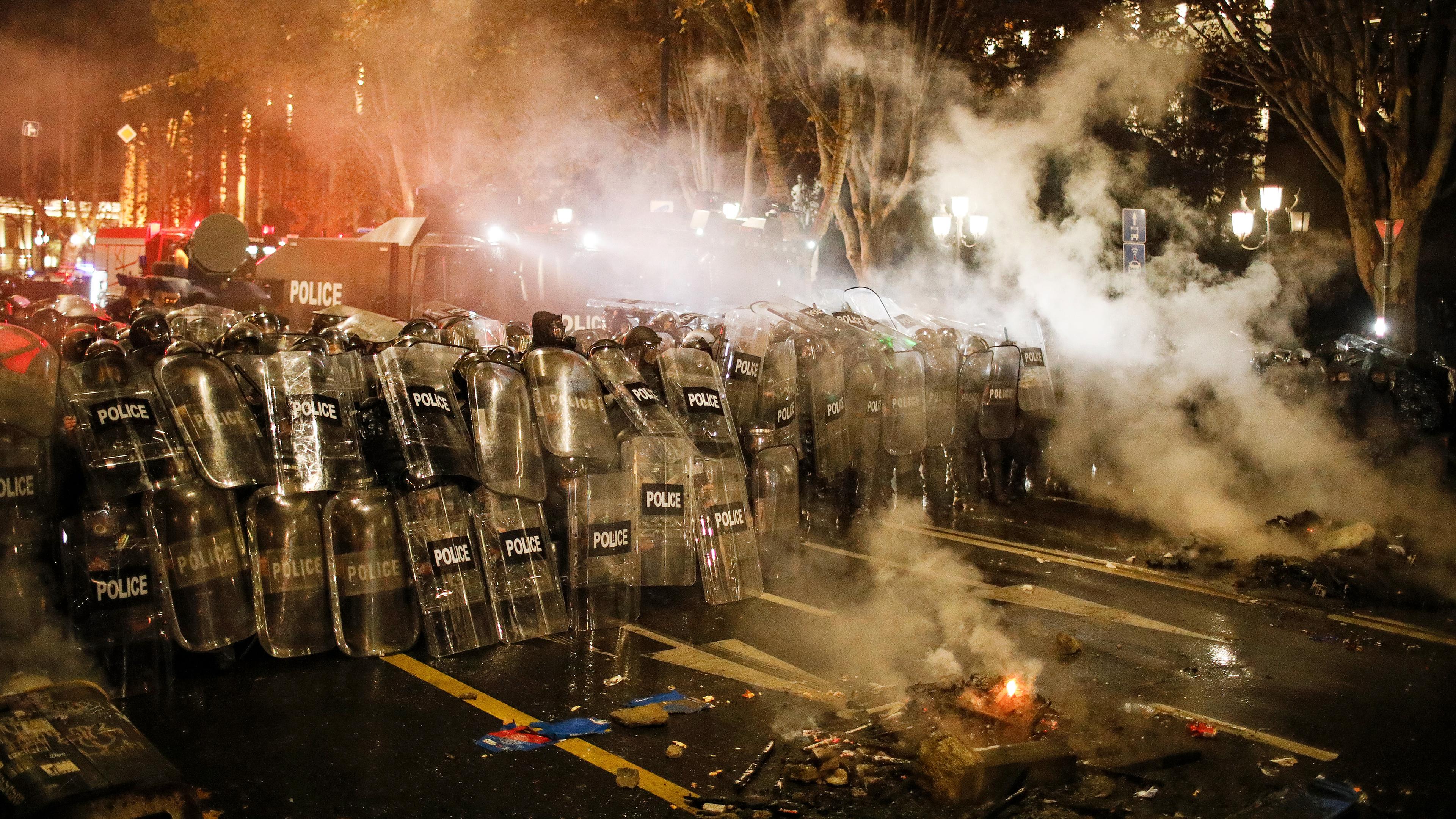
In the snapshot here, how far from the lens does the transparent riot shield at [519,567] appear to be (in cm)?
539

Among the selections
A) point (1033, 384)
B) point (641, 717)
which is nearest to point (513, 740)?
point (641, 717)

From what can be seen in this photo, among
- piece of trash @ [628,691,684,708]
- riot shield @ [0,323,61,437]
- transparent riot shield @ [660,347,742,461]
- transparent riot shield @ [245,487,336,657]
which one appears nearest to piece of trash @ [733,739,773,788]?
piece of trash @ [628,691,684,708]

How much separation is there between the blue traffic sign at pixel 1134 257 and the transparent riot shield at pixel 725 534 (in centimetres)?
745

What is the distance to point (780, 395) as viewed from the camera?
7379 mm

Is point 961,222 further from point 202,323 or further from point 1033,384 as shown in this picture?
point 202,323

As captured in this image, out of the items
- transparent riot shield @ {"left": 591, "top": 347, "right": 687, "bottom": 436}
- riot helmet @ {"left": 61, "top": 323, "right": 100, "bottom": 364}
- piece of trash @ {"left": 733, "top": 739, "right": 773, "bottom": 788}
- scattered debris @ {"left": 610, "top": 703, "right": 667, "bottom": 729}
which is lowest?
piece of trash @ {"left": 733, "top": 739, "right": 773, "bottom": 788}

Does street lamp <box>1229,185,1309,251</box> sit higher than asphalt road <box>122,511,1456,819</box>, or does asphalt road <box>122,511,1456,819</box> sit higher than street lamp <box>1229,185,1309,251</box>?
street lamp <box>1229,185,1309,251</box>

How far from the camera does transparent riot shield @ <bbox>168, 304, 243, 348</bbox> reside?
7.57 metres

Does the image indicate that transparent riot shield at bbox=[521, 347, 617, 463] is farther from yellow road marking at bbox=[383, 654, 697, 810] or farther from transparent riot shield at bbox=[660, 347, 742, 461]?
yellow road marking at bbox=[383, 654, 697, 810]

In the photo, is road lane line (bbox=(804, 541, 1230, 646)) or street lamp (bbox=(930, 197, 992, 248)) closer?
road lane line (bbox=(804, 541, 1230, 646))

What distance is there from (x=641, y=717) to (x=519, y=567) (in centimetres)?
139

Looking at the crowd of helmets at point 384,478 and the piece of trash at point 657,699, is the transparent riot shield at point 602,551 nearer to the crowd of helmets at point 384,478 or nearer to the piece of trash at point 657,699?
the crowd of helmets at point 384,478

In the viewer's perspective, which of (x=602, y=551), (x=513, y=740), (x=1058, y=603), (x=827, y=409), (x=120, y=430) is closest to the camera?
(x=513, y=740)

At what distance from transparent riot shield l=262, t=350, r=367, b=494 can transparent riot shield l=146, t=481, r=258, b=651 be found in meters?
0.30
